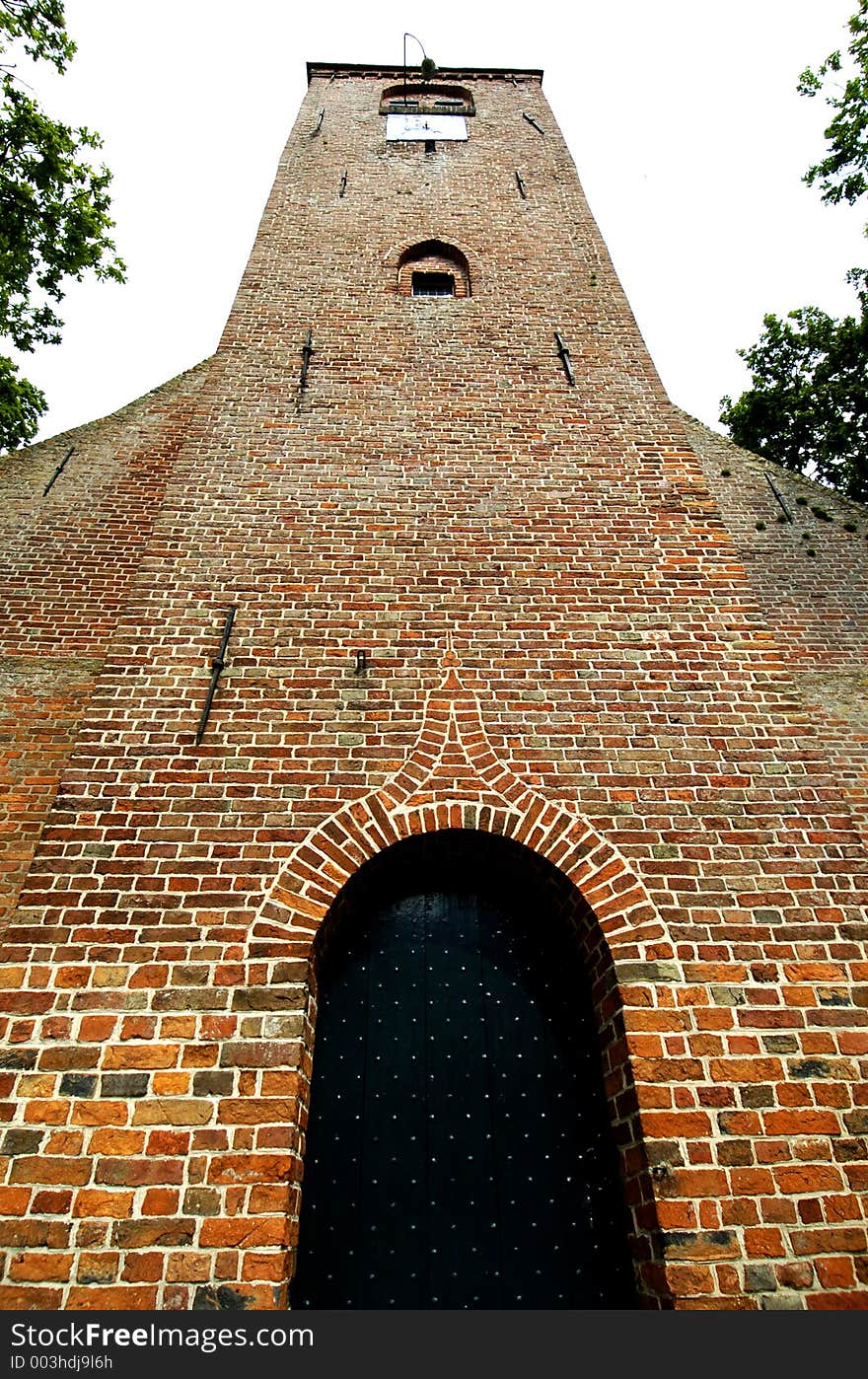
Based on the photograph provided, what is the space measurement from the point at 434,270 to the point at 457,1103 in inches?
272

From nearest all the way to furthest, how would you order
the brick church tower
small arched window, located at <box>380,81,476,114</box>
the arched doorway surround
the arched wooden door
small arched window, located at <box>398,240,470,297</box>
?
the brick church tower < the arched wooden door < the arched doorway surround < small arched window, located at <box>398,240,470,297</box> < small arched window, located at <box>380,81,476,114</box>

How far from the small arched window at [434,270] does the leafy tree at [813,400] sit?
18.0 ft

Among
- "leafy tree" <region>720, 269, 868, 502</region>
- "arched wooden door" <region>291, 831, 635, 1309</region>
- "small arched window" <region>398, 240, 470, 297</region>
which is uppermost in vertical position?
"leafy tree" <region>720, 269, 868, 502</region>

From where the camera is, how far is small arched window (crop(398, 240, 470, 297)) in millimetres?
6594

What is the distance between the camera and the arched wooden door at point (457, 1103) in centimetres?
267

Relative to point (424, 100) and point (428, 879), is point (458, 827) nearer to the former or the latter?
point (428, 879)

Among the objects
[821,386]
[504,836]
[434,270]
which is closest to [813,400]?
[821,386]

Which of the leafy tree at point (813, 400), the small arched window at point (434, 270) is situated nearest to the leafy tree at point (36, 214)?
the small arched window at point (434, 270)

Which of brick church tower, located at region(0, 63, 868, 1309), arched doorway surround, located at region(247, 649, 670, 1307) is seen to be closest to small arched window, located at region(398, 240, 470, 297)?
brick church tower, located at region(0, 63, 868, 1309)

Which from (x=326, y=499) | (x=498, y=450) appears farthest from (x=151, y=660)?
(x=498, y=450)

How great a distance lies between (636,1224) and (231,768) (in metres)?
2.55

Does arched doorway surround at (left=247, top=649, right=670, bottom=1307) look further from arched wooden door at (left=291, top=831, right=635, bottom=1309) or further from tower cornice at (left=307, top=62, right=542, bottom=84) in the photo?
tower cornice at (left=307, top=62, right=542, bottom=84)

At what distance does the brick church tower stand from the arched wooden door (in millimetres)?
15

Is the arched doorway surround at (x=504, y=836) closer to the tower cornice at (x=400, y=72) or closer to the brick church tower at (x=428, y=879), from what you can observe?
the brick church tower at (x=428, y=879)
